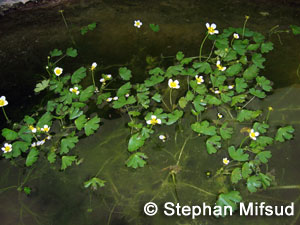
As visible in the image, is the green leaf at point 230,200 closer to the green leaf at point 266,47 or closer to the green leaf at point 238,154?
the green leaf at point 238,154

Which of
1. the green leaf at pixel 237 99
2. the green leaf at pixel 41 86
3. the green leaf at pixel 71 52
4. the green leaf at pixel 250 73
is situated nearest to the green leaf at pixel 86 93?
the green leaf at pixel 41 86

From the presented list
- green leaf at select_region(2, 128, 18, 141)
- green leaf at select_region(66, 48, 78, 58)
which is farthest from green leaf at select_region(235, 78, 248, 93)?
green leaf at select_region(2, 128, 18, 141)

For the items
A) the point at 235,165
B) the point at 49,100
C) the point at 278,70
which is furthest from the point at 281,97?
the point at 49,100

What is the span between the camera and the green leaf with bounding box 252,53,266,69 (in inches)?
125

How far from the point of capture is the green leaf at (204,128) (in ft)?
8.86

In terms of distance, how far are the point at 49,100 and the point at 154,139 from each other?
3.96 ft

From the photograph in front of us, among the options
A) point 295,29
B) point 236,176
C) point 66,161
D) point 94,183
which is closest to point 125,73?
point 66,161

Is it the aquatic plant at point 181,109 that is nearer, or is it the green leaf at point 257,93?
the aquatic plant at point 181,109

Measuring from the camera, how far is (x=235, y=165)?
102 inches

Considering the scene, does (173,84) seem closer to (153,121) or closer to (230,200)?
(153,121)

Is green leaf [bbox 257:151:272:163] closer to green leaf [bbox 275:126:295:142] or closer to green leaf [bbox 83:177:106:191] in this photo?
green leaf [bbox 275:126:295:142]

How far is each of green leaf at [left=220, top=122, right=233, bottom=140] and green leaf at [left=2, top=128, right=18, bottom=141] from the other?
187 cm

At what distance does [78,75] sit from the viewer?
3.27 meters

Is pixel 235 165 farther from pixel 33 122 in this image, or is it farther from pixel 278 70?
pixel 33 122
